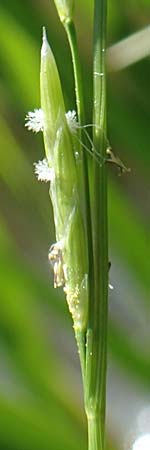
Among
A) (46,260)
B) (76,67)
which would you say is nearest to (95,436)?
(76,67)

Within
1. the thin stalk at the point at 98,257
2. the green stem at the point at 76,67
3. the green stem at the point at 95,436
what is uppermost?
the green stem at the point at 76,67

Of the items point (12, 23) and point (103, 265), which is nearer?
point (103, 265)

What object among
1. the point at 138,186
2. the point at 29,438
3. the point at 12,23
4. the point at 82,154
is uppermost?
the point at 12,23

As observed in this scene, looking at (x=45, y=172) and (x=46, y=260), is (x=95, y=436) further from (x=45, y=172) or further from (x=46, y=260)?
(x=46, y=260)

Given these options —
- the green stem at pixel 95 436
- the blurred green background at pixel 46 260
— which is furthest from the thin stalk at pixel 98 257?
the blurred green background at pixel 46 260

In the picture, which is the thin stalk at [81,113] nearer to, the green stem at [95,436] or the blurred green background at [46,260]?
the green stem at [95,436]

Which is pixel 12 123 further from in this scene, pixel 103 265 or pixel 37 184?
pixel 103 265

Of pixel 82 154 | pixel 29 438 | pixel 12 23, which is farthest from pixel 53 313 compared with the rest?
pixel 82 154
